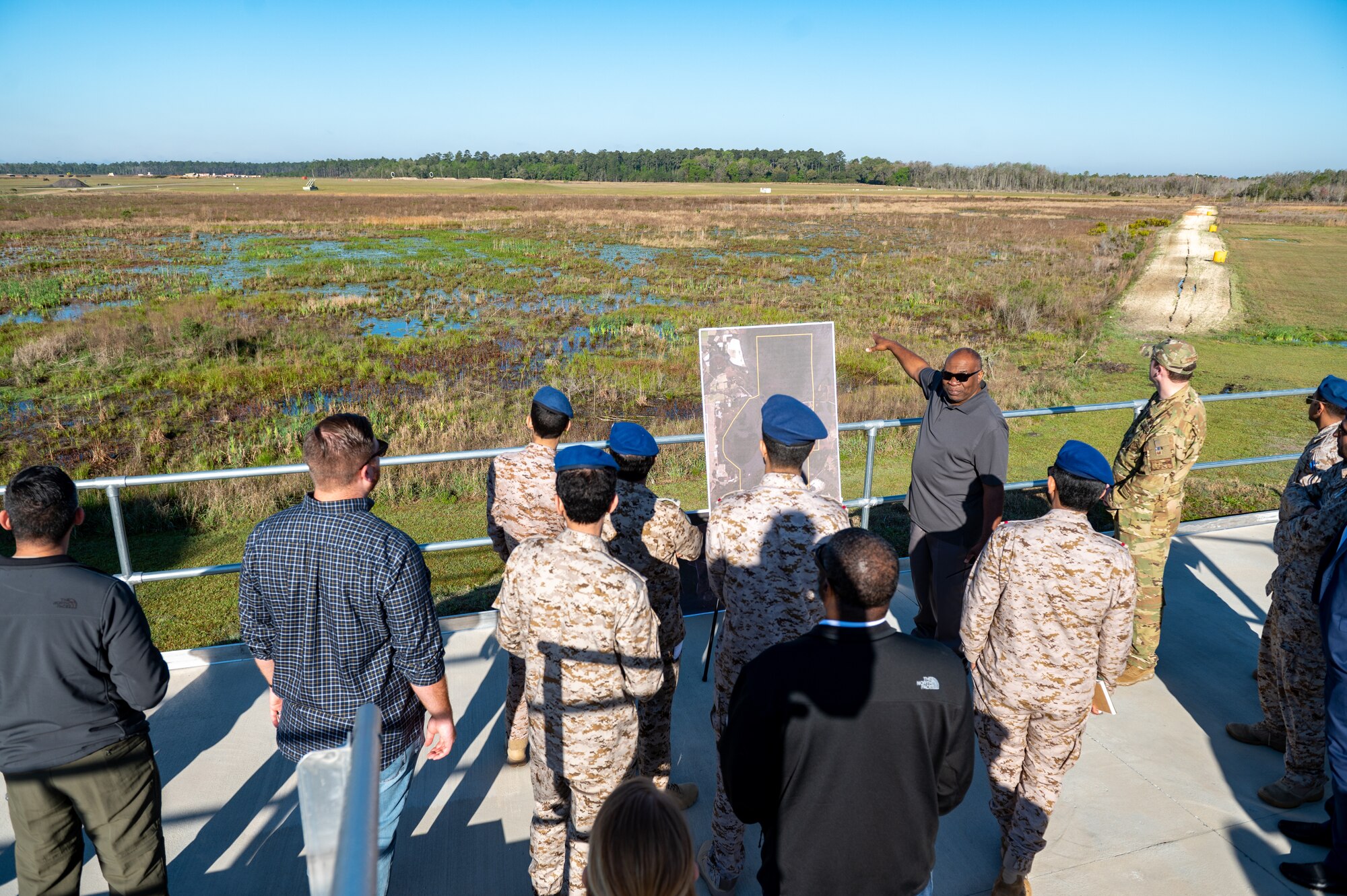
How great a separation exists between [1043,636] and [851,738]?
1419mm

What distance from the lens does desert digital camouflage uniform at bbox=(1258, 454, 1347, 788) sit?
381cm

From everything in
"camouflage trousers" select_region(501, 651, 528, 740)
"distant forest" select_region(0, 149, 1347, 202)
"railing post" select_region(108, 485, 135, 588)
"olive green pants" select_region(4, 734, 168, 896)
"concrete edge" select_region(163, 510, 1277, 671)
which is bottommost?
"concrete edge" select_region(163, 510, 1277, 671)

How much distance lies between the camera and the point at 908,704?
2.22 m

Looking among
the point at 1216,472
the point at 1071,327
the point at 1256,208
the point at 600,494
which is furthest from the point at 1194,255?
the point at 1256,208

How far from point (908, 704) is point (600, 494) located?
119cm

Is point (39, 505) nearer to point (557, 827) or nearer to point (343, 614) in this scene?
point (343, 614)

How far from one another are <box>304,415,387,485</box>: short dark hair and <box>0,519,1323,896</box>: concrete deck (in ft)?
6.29

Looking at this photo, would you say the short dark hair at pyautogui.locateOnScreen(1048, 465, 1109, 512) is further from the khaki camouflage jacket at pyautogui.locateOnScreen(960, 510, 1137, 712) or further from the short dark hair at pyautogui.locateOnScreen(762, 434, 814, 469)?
the short dark hair at pyautogui.locateOnScreen(762, 434, 814, 469)

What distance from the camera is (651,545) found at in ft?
11.6

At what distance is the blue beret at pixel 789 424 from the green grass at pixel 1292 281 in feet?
80.0

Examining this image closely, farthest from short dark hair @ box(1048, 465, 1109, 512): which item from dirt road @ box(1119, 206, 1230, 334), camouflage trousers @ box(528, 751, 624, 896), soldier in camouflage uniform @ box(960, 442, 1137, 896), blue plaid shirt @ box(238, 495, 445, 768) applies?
dirt road @ box(1119, 206, 1230, 334)

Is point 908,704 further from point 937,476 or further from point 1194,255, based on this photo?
point 1194,255

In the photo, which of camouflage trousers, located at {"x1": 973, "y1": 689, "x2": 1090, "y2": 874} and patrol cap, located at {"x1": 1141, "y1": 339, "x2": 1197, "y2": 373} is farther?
patrol cap, located at {"x1": 1141, "y1": 339, "x2": 1197, "y2": 373}

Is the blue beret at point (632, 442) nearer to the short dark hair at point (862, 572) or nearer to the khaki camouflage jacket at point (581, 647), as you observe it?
the khaki camouflage jacket at point (581, 647)
